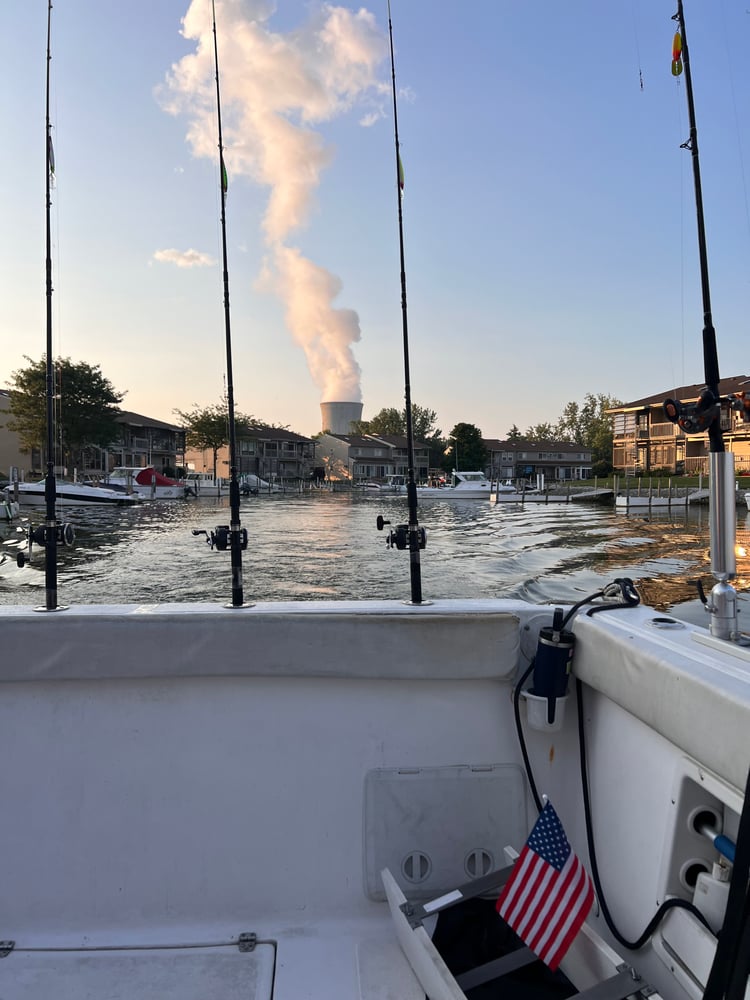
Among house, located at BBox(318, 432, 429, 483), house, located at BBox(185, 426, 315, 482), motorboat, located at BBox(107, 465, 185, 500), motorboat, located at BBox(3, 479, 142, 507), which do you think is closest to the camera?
motorboat, located at BBox(3, 479, 142, 507)

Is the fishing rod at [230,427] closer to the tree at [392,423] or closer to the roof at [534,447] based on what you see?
the roof at [534,447]

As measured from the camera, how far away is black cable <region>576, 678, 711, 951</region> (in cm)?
125

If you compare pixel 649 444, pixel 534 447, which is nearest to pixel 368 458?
pixel 534 447

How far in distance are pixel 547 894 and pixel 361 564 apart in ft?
33.3

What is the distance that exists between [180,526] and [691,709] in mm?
19317

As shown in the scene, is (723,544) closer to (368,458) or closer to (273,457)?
(273,457)

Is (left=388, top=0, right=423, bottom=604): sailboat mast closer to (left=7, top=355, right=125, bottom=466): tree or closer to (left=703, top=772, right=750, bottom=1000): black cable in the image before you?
(left=703, top=772, right=750, bottom=1000): black cable

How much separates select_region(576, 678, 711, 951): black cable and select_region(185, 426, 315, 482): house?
62683mm

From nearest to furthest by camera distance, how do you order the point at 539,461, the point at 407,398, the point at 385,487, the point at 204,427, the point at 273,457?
the point at 407,398, the point at 204,427, the point at 385,487, the point at 273,457, the point at 539,461

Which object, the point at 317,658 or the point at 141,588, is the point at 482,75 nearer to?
the point at 317,658

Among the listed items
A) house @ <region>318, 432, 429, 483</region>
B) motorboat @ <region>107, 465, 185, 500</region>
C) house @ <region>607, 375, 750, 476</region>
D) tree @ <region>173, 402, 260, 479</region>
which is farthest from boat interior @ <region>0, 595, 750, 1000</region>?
house @ <region>318, 432, 429, 483</region>

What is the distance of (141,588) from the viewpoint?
9250 millimetres

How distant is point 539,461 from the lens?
75500 millimetres

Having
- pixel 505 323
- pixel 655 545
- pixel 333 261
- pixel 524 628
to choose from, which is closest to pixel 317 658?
pixel 524 628
